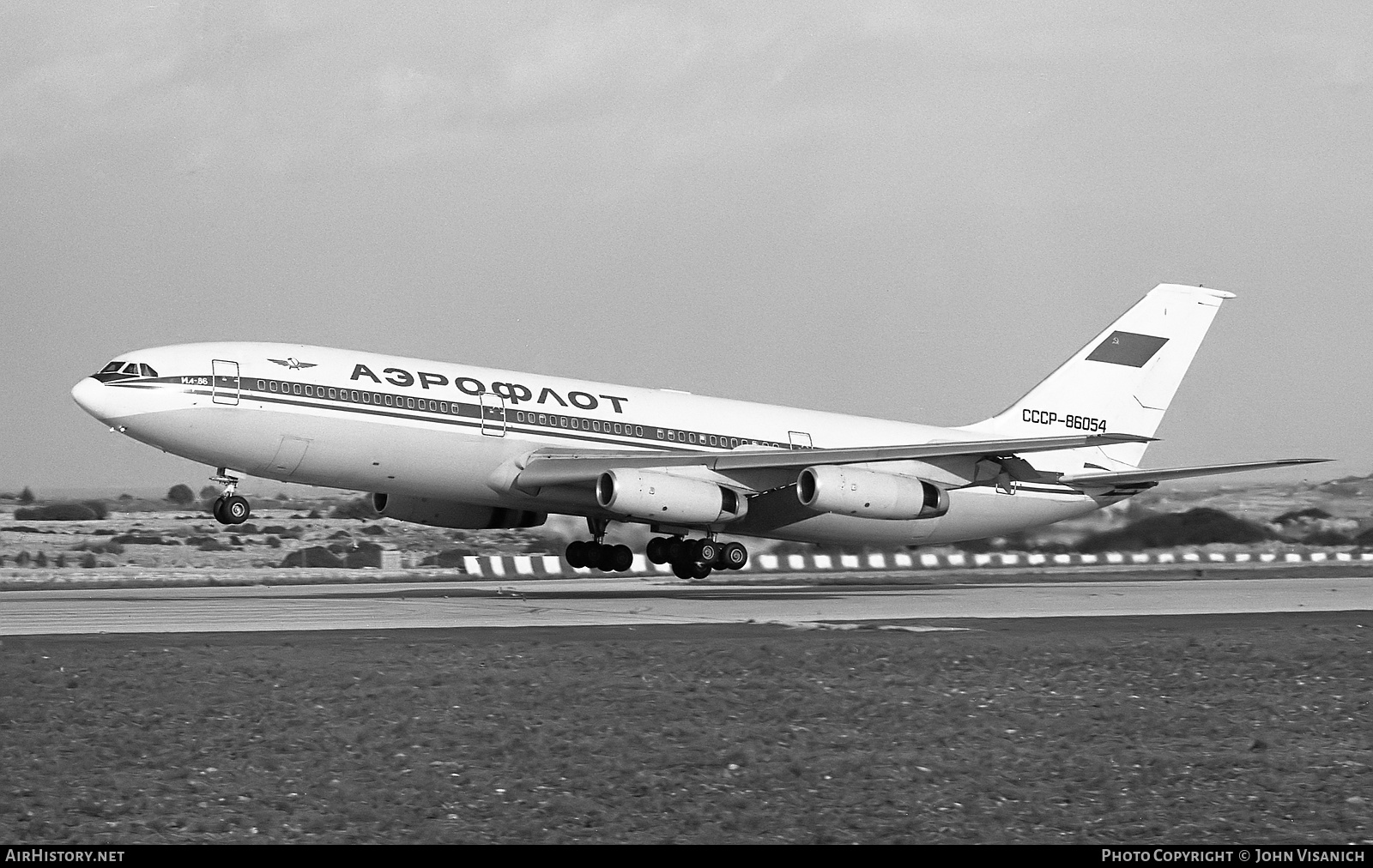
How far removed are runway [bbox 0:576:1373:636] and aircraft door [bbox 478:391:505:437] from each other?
11.5 ft

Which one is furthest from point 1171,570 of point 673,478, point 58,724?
point 58,724

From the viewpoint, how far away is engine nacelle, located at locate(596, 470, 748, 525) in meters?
32.3

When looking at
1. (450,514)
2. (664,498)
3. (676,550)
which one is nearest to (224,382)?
(450,514)

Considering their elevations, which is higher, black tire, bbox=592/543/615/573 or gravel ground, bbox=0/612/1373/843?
black tire, bbox=592/543/615/573

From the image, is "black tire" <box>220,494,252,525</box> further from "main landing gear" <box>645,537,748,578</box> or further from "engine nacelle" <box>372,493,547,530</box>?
"main landing gear" <box>645,537,748,578</box>

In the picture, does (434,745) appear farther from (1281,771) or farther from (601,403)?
(601,403)

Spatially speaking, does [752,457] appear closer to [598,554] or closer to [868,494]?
[868,494]

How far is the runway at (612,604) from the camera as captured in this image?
2338 cm

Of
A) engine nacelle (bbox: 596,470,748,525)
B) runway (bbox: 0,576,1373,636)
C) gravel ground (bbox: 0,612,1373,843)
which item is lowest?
gravel ground (bbox: 0,612,1373,843)

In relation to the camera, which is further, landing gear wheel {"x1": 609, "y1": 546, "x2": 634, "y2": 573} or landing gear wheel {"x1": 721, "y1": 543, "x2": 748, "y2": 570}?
landing gear wheel {"x1": 609, "y1": 546, "x2": 634, "y2": 573}

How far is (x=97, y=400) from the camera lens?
30.1 metres

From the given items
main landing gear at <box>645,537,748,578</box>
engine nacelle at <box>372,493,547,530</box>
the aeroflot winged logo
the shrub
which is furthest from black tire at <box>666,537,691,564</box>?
the shrub

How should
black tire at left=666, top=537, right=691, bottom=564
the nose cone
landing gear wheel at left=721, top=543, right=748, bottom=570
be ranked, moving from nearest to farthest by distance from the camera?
1. the nose cone
2. landing gear wheel at left=721, top=543, right=748, bottom=570
3. black tire at left=666, top=537, right=691, bottom=564

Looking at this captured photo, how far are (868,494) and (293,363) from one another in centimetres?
1270
